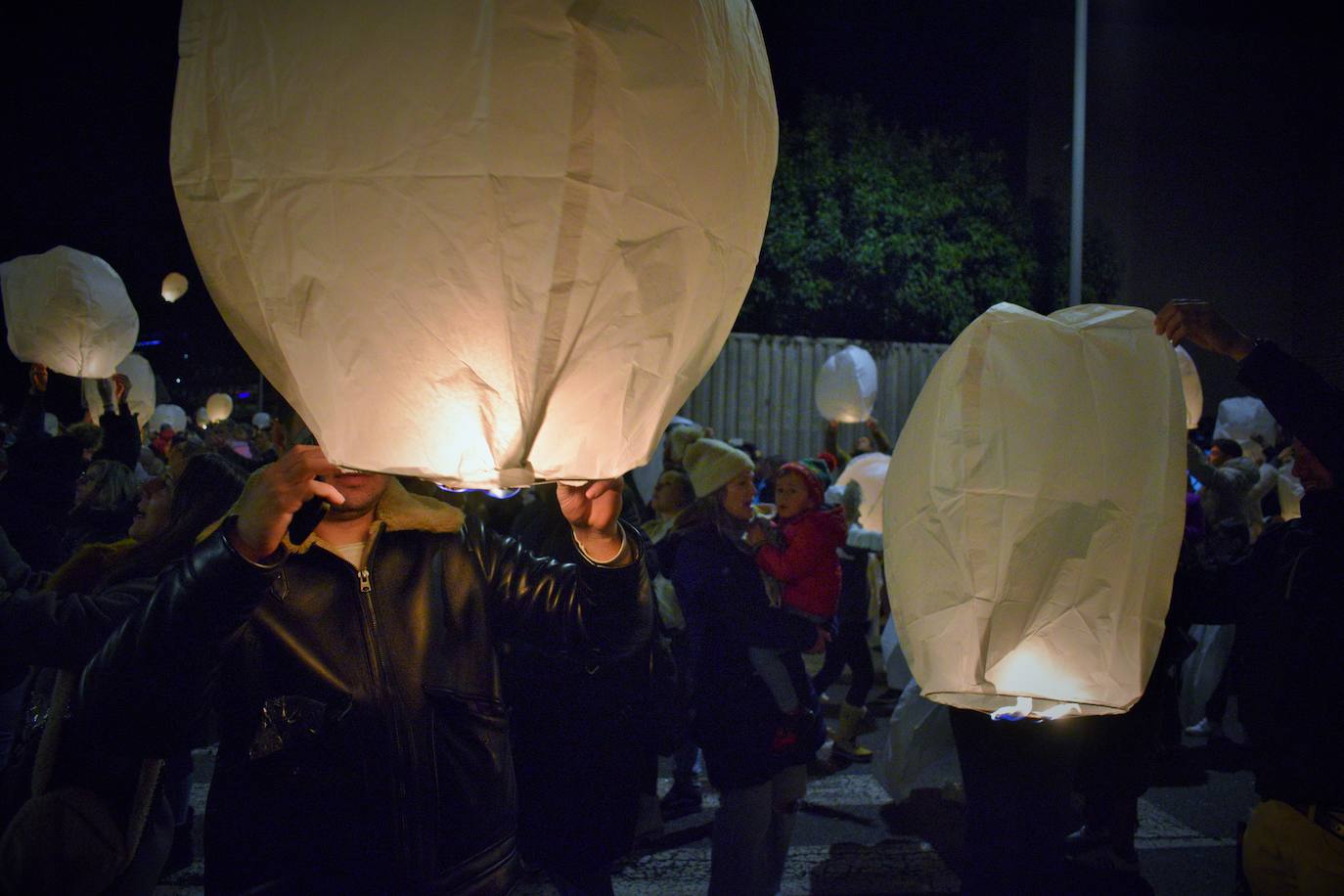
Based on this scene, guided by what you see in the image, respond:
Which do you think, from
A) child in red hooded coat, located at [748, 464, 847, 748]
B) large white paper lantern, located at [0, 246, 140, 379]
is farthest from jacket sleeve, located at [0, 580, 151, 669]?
large white paper lantern, located at [0, 246, 140, 379]

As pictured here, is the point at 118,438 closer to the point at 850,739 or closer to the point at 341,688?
the point at 850,739

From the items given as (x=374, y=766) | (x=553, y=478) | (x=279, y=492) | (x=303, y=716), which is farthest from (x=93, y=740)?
(x=553, y=478)

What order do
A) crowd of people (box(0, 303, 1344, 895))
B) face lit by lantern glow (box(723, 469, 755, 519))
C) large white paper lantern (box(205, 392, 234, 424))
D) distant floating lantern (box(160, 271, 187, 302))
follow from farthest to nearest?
large white paper lantern (box(205, 392, 234, 424))
distant floating lantern (box(160, 271, 187, 302))
face lit by lantern glow (box(723, 469, 755, 519))
crowd of people (box(0, 303, 1344, 895))

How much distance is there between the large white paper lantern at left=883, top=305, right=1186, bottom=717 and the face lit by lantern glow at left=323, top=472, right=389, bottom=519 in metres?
1.24

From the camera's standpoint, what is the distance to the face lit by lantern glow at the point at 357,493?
6.31 ft

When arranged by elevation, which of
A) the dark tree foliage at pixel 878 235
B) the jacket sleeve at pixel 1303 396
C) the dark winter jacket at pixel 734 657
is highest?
the dark tree foliage at pixel 878 235

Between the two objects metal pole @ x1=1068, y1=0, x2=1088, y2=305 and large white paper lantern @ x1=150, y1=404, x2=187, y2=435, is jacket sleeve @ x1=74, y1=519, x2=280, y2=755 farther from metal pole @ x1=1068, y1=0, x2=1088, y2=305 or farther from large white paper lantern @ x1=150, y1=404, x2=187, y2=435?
large white paper lantern @ x1=150, y1=404, x2=187, y2=435

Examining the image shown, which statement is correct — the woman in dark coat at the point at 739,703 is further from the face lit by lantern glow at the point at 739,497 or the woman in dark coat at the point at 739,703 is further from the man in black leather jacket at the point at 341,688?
the man in black leather jacket at the point at 341,688

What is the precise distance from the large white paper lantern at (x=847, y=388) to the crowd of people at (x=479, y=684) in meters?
7.00

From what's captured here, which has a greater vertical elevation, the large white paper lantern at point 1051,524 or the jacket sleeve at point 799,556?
the large white paper lantern at point 1051,524

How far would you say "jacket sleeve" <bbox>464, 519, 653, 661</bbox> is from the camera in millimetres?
2053

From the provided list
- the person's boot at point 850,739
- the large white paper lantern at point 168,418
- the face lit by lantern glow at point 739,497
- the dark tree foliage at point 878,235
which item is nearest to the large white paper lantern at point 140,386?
the large white paper lantern at point 168,418

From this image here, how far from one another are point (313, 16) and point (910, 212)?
1753 centimetres

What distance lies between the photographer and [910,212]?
17.4m
